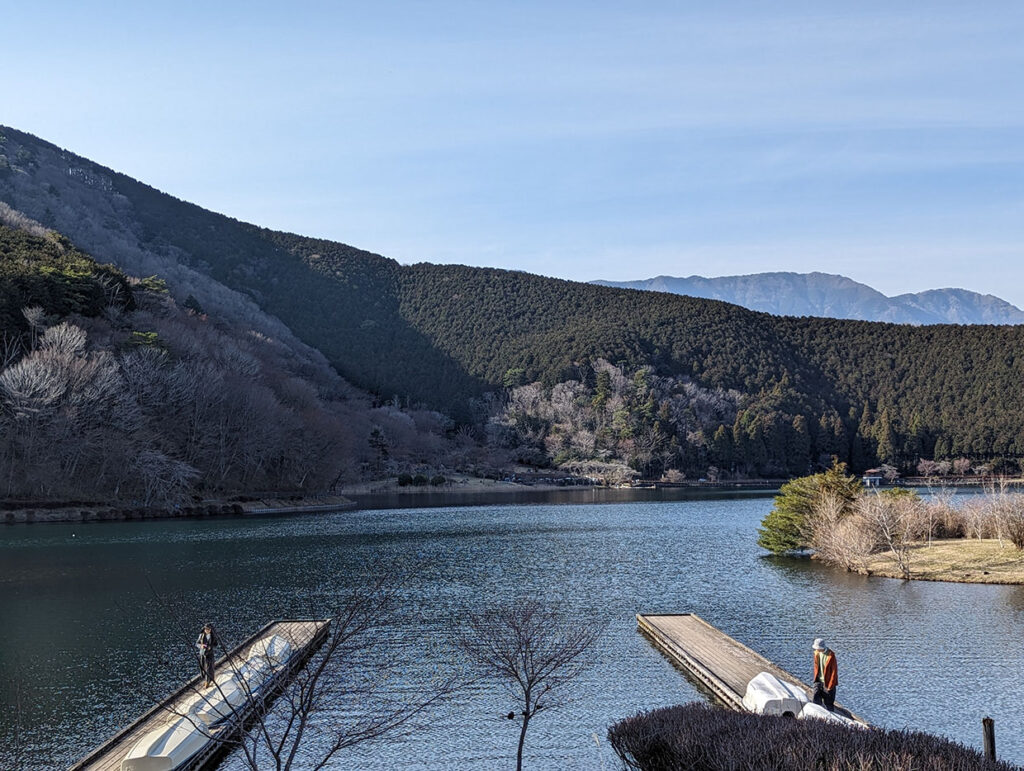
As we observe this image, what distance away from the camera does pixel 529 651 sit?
46.0 feet

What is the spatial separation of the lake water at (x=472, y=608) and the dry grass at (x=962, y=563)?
1.33 metres

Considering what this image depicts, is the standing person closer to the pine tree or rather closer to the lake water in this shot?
the lake water

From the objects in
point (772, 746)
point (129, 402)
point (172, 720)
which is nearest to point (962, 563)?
point (772, 746)

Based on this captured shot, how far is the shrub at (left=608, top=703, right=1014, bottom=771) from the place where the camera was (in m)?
9.63

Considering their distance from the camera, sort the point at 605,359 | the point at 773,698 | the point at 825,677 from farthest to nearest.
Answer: the point at 605,359 < the point at 773,698 < the point at 825,677

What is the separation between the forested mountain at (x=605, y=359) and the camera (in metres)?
142

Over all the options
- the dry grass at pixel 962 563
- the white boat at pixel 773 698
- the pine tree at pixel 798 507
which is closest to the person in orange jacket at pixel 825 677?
the white boat at pixel 773 698

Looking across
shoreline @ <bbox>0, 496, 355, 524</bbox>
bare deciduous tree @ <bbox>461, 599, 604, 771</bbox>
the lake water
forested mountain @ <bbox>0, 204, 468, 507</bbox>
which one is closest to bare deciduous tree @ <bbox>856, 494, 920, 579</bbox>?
the lake water

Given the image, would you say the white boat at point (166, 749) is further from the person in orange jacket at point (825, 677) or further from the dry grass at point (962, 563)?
the dry grass at point (962, 563)

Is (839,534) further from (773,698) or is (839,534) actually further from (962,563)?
(773,698)

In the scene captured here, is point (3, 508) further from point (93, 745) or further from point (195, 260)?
point (195, 260)

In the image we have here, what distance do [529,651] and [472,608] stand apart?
15236 millimetres

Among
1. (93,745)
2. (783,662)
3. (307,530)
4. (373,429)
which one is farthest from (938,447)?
(93,745)

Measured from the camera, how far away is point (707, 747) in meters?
11.1
